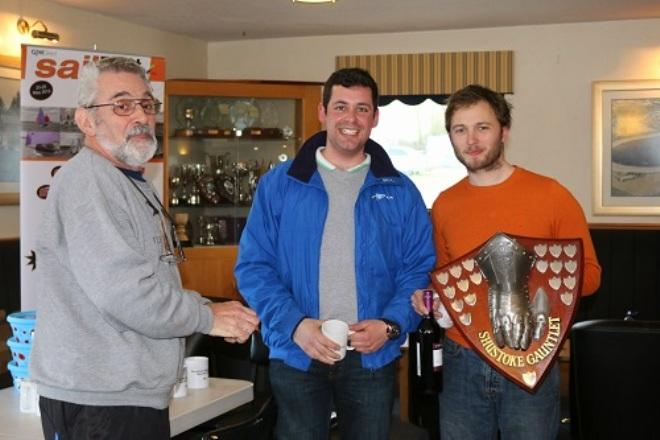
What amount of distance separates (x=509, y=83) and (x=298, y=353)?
5233 mm

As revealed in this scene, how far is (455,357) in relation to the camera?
2.53m

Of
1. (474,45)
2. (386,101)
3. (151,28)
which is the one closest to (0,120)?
(151,28)

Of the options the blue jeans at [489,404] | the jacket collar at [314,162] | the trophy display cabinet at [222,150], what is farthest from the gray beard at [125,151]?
the trophy display cabinet at [222,150]

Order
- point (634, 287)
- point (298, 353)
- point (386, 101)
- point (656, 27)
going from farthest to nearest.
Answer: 1. point (386, 101)
2. point (656, 27)
3. point (634, 287)
4. point (298, 353)

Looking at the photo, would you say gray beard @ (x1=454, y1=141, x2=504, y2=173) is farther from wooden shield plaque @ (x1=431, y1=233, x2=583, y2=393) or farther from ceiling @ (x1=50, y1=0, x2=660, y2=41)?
ceiling @ (x1=50, y1=0, x2=660, y2=41)

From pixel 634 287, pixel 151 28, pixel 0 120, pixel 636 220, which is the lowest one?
pixel 634 287

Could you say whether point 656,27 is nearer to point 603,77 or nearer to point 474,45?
point 603,77

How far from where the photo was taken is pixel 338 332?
90.8 inches

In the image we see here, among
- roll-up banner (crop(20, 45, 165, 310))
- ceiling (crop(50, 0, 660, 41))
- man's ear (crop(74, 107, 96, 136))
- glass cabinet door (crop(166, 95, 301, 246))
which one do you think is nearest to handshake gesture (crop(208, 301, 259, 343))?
man's ear (crop(74, 107, 96, 136))

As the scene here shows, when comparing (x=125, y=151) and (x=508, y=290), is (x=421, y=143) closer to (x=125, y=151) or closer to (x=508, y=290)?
(x=508, y=290)

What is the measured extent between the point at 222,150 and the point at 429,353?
4.94 m

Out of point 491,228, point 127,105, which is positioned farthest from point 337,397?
point 127,105

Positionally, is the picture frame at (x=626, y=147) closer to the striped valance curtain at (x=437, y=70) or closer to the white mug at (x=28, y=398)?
the striped valance curtain at (x=437, y=70)

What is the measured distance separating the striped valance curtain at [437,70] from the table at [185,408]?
475cm
